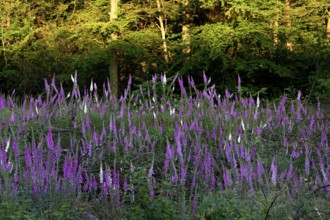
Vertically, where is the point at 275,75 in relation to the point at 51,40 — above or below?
below

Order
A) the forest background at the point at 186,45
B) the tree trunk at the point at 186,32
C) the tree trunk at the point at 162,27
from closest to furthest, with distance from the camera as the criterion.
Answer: the forest background at the point at 186,45 < the tree trunk at the point at 186,32 < the tree trunk at the point at 162,27

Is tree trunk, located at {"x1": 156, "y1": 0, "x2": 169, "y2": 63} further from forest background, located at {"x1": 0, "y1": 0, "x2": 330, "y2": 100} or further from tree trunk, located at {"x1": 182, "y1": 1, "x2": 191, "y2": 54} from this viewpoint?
tree trunk, located at {"x1": 182, "y1": 1, "x2": 191, "y2": 54}

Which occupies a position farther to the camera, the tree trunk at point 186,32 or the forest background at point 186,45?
the tree trunk at point 186,32

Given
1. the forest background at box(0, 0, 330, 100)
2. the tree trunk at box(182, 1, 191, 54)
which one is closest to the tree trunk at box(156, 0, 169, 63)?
the forest background at box(0, 0, 330, 100)

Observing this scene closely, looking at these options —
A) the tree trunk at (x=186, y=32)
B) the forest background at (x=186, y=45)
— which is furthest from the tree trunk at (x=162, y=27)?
the tree trunk at (x=186, y=32)

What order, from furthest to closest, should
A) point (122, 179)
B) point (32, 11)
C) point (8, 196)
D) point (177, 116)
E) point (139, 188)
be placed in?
point (32, 11) → point (177, 116) → point (122, 179) → point (139, 188) → point (8, 196)

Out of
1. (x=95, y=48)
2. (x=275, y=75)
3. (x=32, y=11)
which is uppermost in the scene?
(x=32, y=11)

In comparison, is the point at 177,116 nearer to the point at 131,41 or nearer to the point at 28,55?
the point at 131,41

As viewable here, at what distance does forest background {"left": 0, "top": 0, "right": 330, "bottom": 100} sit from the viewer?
1769 centimetres

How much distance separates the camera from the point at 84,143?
154 inches

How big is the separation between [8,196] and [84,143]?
109 cm

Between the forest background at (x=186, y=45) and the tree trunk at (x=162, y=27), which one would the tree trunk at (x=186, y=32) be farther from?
the tree trunk at (x=162, y=27)

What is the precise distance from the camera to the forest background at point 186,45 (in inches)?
696

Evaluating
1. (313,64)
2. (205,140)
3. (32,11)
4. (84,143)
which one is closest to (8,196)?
(84,143)
